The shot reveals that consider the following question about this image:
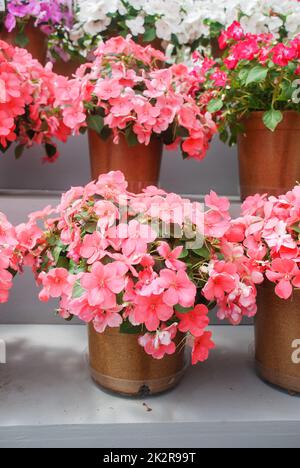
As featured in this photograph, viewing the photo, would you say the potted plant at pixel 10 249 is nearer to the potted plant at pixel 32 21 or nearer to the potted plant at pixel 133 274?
the potted plant at pixel 133 274

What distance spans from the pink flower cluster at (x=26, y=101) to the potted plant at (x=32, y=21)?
177 millimetres

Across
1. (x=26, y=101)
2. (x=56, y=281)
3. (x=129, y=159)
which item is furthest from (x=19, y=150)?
(x=56, y=281)

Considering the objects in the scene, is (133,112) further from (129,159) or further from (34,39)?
(34,39)

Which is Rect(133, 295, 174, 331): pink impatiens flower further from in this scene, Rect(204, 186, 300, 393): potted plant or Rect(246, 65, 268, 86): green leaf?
Rect(246, 65, 268, 86): green leaf

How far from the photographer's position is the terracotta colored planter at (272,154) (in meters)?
Answer: 0.93

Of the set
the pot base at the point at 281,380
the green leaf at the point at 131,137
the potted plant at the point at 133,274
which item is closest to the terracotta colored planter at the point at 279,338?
the pot base at the point at 281,380

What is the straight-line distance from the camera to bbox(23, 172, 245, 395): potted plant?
0.57 metres

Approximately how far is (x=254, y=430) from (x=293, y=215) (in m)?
0.32

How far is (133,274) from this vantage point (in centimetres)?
57

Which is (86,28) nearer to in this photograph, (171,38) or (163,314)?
(171,38)

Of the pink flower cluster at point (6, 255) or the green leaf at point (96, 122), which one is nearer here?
the pink flower cluster at point (6, 255)

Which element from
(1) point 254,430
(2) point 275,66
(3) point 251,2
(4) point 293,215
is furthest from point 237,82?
(1) point 254,430

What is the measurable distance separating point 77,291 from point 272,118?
1.82 feet
